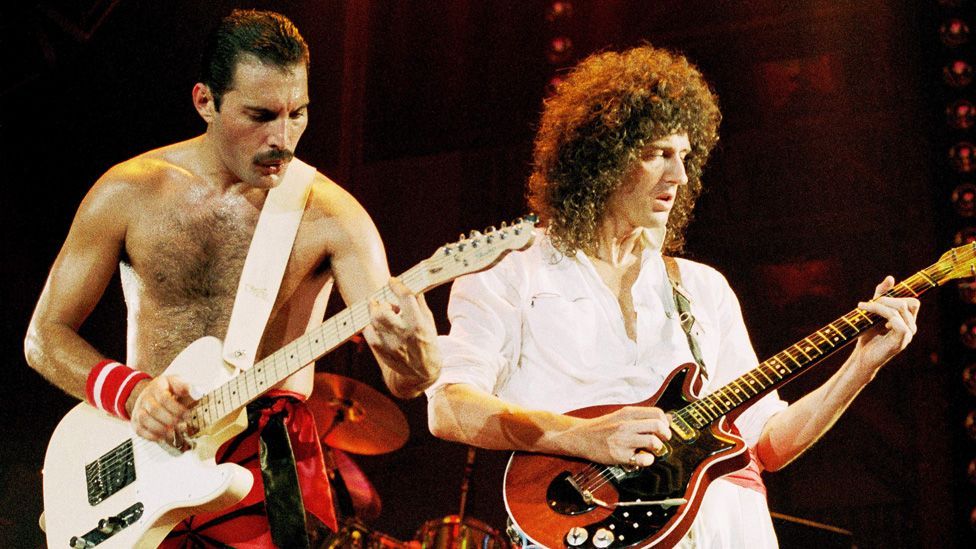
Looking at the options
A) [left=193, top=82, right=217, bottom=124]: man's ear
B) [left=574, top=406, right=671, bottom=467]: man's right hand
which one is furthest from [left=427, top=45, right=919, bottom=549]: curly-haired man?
[left=193, top=82, right=217, bottom=124]: man's ear

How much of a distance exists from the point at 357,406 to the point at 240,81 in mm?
2900

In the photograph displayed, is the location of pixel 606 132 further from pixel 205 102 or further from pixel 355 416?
pixel 355 416

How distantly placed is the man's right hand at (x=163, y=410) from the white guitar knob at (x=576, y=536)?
119cm

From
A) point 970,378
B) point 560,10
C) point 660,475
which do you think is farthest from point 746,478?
point 560,10

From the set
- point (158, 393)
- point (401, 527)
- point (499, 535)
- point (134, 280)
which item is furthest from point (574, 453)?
point (401, 527)

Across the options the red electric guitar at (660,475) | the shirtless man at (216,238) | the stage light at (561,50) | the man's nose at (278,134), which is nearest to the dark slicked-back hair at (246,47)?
the shirtless man at (216,238)

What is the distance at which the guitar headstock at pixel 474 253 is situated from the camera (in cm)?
276

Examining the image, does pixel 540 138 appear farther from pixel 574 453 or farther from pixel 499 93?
pixel 499 93

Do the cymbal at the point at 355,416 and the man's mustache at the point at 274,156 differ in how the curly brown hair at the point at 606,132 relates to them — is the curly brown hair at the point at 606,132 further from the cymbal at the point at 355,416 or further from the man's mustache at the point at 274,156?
the cymbal at the point at 355,416

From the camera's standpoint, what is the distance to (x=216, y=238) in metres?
3.61

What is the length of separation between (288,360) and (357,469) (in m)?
3.27

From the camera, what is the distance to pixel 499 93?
23.4 feet

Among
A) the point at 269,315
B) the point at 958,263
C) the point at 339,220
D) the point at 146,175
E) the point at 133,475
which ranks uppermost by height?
the point at 146,175

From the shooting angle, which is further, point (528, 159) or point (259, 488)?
point (528, 159)
